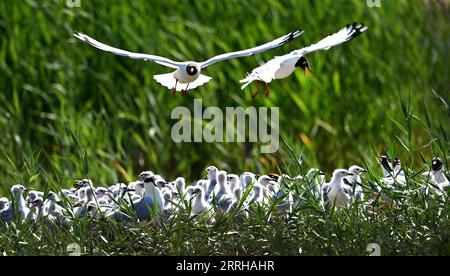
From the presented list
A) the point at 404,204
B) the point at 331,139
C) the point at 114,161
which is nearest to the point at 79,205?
the point at 404,204

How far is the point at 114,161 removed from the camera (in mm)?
7820

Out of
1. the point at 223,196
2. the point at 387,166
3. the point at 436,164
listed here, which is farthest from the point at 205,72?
the point at 436,164

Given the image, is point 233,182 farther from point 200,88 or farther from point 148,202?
point 200,88

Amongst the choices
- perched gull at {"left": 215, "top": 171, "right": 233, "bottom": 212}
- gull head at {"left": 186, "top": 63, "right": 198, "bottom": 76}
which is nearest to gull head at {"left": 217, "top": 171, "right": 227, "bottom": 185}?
perched gull at {"left": 215, "top": 171, "right": 233, "bottom": 212}

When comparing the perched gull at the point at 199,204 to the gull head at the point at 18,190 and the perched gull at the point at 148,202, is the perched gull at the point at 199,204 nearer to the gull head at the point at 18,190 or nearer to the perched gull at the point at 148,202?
the perched gull at the point at 148,202

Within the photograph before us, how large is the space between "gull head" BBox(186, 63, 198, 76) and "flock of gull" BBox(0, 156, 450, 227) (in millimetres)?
811

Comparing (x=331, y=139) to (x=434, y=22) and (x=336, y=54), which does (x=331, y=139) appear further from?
(x=434, y=22)

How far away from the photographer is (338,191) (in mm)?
5137

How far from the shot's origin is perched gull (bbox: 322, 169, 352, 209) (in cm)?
512

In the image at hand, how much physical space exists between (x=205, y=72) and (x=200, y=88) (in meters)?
0.12

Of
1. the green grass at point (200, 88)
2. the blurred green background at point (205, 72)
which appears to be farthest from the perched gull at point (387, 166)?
the blurred green background at point (205, 72)

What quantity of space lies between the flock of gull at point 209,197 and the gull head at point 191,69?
0.81 metres

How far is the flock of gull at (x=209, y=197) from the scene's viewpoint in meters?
4.82

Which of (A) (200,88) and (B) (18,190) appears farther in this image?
(A) (200,88)
